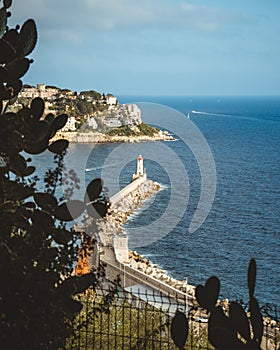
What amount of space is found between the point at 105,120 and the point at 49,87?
7.48 m

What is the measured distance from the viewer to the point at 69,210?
1.42 metres

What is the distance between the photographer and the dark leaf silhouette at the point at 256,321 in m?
1.06

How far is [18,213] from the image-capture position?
1368mm

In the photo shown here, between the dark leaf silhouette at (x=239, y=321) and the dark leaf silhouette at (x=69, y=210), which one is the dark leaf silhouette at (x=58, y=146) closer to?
→ the dark leaf silhouette at (x=69, y=210)

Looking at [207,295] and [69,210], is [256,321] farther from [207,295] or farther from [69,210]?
[69,210]

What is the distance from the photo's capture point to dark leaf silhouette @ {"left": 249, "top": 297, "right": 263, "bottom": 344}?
106 centimetres

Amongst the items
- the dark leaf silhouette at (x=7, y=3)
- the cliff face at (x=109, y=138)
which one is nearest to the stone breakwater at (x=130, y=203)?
the dark leaf silhouette at (x=7, y=3)

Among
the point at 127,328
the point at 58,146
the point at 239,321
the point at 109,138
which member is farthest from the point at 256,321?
the point at 109,138

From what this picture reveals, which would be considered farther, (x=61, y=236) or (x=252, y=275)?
(x=61, y=236)

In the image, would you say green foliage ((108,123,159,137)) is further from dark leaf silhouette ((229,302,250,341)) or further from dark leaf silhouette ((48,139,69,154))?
dark leaf silhouette ((229,302,250,341))

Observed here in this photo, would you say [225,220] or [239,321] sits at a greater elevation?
[225,220]

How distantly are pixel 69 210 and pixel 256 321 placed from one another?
1.76ft

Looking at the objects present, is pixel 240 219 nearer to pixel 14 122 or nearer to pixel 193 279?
pixel 193 279

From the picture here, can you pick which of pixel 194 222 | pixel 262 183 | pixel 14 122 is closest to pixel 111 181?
pixel 262 183
